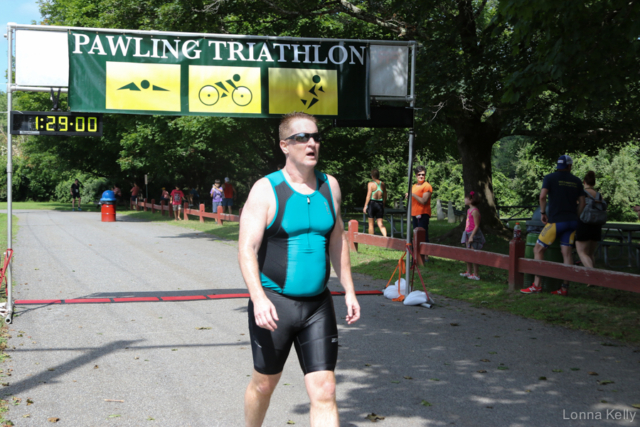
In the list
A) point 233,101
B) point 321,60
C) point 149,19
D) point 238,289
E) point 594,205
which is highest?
point 149,19

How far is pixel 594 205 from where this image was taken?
1012 cm

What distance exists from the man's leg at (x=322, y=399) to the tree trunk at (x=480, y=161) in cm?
1655

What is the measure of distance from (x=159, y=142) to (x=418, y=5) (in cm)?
1610

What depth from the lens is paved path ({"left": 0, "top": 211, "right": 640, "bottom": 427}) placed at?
4.52m

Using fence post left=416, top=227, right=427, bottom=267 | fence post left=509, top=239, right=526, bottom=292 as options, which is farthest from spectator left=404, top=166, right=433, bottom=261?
fence post left=509, top=239, right=526, bottom=292

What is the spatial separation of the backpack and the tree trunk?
8.94 metres

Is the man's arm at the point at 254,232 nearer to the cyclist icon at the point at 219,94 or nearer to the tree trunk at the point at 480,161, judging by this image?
the cyclist icon at the point at 219,94

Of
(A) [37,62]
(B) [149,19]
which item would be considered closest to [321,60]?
(A) [37,62]

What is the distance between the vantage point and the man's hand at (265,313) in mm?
3201

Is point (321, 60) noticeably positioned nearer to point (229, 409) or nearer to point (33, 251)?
point (229, 409)

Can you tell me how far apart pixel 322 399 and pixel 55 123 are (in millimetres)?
6078

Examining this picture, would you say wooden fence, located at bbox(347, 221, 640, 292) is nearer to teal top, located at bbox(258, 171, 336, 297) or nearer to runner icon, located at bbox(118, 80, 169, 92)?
runner icon, located at bbox(118, 80, 169, 92)

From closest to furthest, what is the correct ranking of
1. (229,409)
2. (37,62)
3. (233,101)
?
1. (229,409)
2. (37,62)
3. (233,101)

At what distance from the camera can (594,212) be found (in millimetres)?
10055
